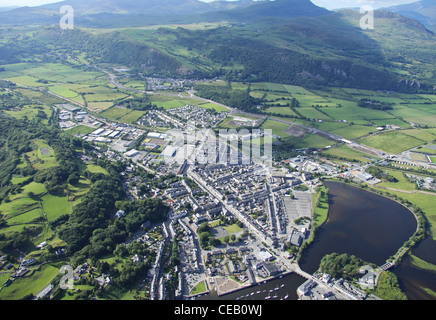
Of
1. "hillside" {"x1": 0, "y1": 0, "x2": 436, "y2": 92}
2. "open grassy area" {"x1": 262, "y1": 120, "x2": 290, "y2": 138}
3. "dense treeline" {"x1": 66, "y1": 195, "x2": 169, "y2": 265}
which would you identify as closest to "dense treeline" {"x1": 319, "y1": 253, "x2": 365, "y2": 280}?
"dense treeline" {"x1": 66, "y1": 195, "x2": 169, "y2": 265}

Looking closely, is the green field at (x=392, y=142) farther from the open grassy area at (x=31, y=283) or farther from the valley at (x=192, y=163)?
the open grassy area at (x=31, y=283)

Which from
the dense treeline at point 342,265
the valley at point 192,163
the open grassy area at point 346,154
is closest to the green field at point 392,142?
the valley at point 192,163

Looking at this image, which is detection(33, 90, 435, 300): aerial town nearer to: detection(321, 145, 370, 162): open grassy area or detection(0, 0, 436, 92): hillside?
detection(321, 145, 370, 162): open grassy area

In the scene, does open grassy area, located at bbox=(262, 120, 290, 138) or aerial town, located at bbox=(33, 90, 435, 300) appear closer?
aerial town, located at bbox=(33, 90, 435, 300)

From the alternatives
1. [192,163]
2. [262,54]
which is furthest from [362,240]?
[262,54]

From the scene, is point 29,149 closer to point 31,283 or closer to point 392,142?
point 31,283

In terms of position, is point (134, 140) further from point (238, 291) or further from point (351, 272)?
point (351, 272)

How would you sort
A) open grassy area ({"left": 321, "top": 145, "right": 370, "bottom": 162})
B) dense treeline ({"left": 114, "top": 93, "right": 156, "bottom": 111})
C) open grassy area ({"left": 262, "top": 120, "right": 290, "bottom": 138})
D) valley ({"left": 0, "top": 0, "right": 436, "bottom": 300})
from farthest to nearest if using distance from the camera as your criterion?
dense treeline ({"left": 114, "top": 93, "right": 156, "bottom": 111}), open grassy area ({"left": 262, "top": 120, "right": 290, "bottom": 138}), open grassy area ({"left": 321, "top": 145, "right": 370, "bottom": 162}), valley ({"left": 0, "top": 0, "right": 436, "bottom": 300})

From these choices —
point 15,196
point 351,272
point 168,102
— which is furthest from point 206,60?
point 351,272
